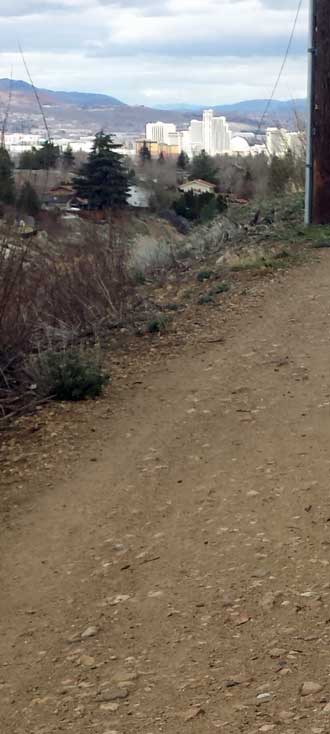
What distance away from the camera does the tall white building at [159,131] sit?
19.0 meters

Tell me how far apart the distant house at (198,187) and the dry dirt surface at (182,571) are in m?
16.4

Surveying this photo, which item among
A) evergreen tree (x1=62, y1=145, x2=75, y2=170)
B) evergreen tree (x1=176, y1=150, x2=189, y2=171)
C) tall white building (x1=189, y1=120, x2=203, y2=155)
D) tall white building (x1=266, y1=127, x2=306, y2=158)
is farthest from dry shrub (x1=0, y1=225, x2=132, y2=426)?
evergreen tree (x1=176, y1=150, x2=189, y2=171)

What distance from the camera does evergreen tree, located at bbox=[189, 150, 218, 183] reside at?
26466mm

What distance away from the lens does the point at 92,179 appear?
13.6 metres

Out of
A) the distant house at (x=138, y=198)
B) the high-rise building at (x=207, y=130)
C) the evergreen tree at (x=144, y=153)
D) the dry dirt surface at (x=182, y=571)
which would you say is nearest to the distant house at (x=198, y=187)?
the high-rise building at (x=207, y=130)

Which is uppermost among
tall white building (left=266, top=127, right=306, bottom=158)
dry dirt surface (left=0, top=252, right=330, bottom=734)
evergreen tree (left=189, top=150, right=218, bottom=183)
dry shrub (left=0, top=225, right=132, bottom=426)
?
tall white building (left=266, top=127, right=306, bottom=158)

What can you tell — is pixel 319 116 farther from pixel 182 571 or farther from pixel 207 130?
pixel 207 130

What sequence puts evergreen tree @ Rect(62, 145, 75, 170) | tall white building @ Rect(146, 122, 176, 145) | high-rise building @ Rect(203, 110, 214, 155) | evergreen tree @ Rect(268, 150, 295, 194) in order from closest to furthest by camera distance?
evergreen tree @ Rect(62, 145, 75, 170) < evergreen tree @ Rect(268, 150, 295, 194) < tall white building @ Rect(146, 122, 176, 145) < high-rise building @ Rect(203, 110, 214, 155)

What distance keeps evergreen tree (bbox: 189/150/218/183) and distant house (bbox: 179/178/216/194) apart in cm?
43

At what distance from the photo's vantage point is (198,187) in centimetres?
2381

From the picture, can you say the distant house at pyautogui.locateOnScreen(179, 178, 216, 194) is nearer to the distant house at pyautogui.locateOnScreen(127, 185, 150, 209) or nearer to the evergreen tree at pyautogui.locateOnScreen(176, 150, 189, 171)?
the distant house at pyautogui.locateOnScreen(127, 185, 150, 209)

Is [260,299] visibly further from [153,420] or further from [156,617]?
[156,617]

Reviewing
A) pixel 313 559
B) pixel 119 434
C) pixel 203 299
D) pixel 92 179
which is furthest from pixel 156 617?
pixel 92 179

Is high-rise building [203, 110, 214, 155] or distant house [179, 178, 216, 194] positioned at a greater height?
high-rise building [203, 110, 214, 155]
